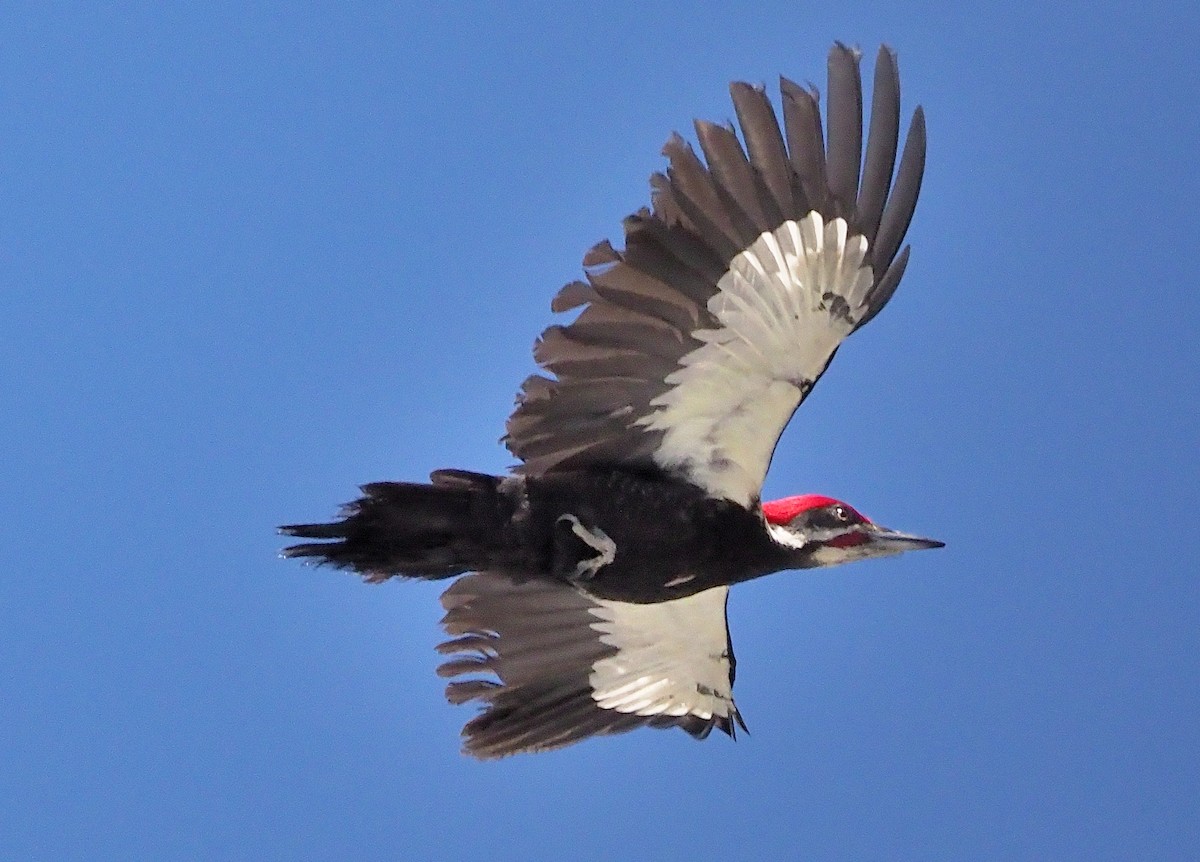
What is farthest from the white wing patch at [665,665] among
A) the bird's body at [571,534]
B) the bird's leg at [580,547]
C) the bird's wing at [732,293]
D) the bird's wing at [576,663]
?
the bird's wing at [732,293]

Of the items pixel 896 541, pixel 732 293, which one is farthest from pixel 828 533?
pixel 732 293

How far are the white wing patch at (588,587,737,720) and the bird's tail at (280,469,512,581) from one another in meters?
1.04

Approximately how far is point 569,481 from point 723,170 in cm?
126

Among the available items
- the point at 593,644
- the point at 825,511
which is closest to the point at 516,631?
the point at 593,644

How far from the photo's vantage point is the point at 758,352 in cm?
554

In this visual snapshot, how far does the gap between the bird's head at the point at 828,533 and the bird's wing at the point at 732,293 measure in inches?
7.7

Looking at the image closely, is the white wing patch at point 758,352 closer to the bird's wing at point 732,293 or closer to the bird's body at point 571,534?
the bird's wing at point 732,293

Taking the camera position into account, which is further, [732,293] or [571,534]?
[571,534]

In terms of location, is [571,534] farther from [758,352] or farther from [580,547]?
[758,352]

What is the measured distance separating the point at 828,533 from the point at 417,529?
1539mm

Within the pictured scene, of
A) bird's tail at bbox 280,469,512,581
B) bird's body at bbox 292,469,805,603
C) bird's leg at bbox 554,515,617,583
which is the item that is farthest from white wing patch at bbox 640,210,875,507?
bird's tail at bbox 280,469,512,581

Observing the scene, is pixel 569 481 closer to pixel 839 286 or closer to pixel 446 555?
pixel 446 555

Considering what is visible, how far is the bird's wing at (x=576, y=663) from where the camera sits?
637cm

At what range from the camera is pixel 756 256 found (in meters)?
5.32
